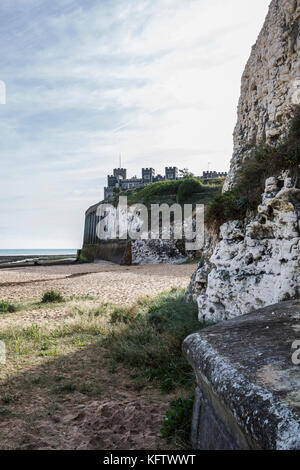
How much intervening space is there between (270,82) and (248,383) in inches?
230

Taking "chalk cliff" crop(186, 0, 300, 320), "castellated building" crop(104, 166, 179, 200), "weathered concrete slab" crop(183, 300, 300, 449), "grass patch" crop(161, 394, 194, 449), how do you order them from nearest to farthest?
"weathered concrete slab" crop(183, 300, 300, 449), "grass patch" crop(161, 394, 194, 449), "chalk cliff" crop(186, 0, 300, 320), "castellated building" crop(104, 166, 179, 200)

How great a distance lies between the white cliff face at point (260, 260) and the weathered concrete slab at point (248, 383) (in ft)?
3.69

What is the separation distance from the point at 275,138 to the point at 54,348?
4.94 meters

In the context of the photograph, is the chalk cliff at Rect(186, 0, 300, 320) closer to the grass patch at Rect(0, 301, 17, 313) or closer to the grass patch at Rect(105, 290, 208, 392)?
the grass patch at Rect(105, 290, 208, 392)

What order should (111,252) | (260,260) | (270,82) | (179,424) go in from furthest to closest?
(111,252)
(270,82)
(260,260)
(179,424)

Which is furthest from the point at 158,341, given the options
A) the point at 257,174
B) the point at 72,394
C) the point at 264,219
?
the point at 257,174

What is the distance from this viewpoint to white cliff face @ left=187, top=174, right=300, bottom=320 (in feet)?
14.1

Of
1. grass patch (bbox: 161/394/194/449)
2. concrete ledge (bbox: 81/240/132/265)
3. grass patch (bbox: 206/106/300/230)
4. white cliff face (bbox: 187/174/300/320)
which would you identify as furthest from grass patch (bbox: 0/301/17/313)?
concrete ledge (bbox: 81/240/132/265)

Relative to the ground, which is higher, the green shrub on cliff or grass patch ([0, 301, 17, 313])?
the green shrub on cliff

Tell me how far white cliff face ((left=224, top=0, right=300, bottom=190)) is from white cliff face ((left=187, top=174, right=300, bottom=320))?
1655mm

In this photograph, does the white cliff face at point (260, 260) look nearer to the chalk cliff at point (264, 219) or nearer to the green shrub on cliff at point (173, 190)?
the chalk cliff at point (264, 219)

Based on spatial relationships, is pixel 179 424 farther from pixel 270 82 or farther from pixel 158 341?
pixel 270 82

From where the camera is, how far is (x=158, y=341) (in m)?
5.05

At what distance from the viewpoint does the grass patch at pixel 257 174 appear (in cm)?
484
